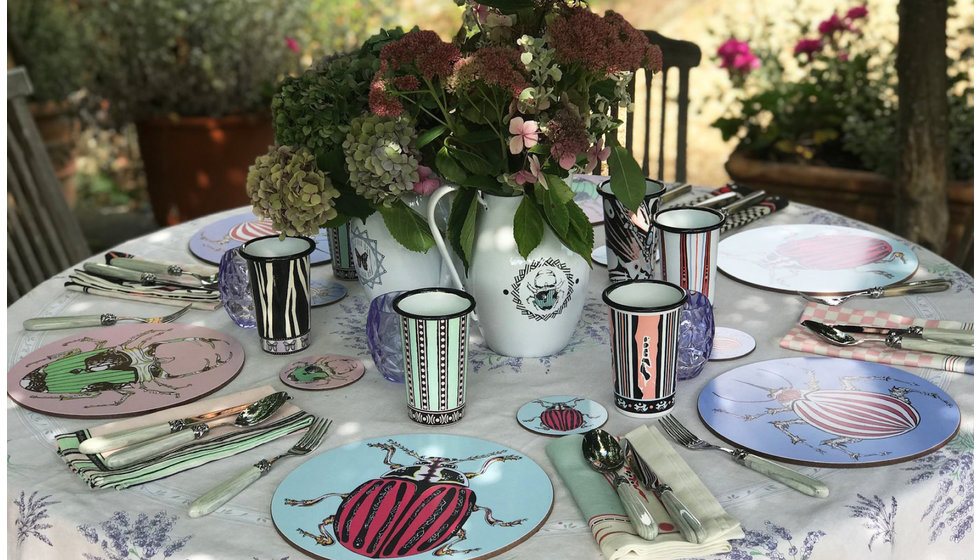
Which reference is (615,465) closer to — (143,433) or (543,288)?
(543,288)

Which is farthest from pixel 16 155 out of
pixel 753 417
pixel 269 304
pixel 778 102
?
pixel 778 102

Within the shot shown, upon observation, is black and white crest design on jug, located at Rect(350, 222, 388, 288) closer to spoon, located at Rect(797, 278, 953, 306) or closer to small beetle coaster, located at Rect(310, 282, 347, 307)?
small beetle coaster, located at Rect(310, 282, 347, 307)

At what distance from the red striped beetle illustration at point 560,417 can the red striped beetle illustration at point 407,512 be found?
89 millimetres

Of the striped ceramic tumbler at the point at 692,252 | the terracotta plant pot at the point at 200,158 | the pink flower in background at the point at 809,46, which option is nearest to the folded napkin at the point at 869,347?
the striped ceramic tumbler at the point at 692,252

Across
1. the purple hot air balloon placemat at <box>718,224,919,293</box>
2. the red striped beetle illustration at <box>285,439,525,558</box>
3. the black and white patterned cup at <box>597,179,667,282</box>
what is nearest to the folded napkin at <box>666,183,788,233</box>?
the purple hot air balloon placemat at <box>718,224,919,293</box>

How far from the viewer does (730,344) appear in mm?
1244

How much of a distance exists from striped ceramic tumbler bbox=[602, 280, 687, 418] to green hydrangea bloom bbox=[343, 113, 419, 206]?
29 cm

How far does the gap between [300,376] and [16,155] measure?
1.14 metres

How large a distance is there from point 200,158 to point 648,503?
303 centimetres

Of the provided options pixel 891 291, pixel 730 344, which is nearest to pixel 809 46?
pixel 891 291

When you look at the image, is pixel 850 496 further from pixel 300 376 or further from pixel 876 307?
pixel 300 376

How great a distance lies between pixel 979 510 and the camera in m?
1.01

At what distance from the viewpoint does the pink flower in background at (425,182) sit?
3.90ft

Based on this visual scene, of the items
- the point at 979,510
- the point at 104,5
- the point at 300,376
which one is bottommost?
the point at 979,510
